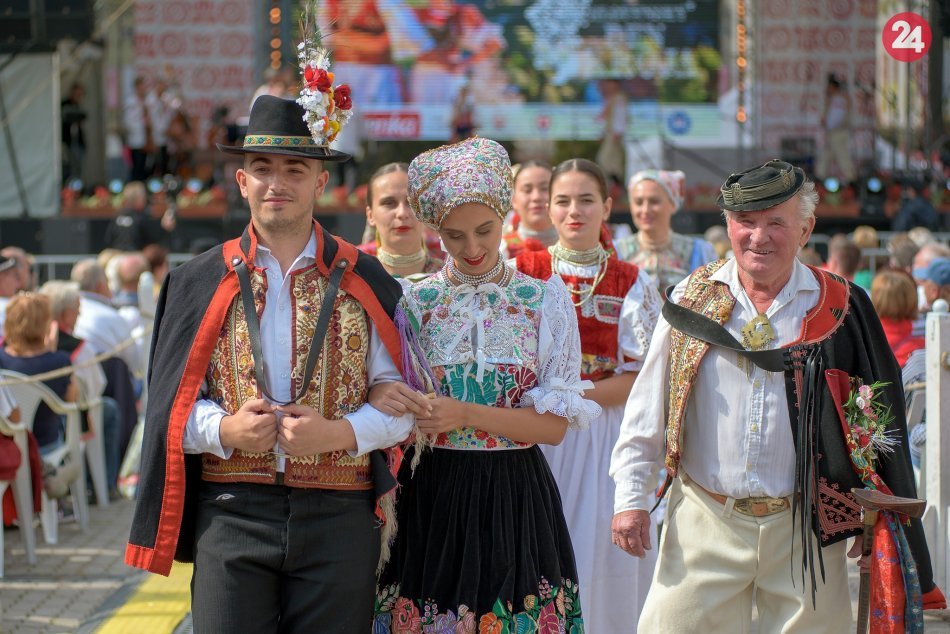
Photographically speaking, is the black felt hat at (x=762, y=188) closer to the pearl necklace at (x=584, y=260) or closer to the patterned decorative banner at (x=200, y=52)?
the pearl necklace at (x=584, y=260)

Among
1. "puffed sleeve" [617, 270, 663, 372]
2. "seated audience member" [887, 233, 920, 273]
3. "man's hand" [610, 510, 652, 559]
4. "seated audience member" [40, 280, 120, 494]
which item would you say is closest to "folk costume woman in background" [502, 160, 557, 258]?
"puffed sleeve" [617, 270, 663, 372]

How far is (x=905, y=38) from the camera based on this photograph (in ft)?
20.8

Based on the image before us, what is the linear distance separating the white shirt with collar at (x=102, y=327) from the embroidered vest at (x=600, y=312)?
4.80 m

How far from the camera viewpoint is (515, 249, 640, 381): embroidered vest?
17.0 ft

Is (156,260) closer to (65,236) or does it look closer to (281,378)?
(65,236)

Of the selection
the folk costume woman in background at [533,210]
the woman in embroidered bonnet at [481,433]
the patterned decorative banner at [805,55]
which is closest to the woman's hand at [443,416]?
the woman in embroidered bonnet at [481,433]

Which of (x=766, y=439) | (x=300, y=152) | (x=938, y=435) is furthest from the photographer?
(x=938, y=435)

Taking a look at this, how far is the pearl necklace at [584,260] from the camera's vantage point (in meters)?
5.25

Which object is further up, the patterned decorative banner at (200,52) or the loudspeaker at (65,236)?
the patterned decorative banner at (200,52)

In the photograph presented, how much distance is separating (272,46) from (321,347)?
1797cm

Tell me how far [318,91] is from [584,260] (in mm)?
2024

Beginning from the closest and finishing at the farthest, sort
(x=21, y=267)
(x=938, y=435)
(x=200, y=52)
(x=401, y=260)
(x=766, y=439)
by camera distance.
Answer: (x=766, y=439)
(x=401, y=260)
(x=938, y=435)
(x=21, y=267)
(x=200, y=52)

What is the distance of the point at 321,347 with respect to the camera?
343 centimetres

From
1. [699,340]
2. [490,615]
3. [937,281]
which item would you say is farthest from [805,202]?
[937,281]
